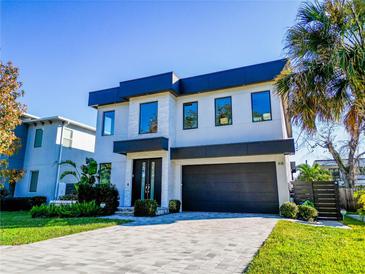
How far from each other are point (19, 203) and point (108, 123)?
27.1 feet

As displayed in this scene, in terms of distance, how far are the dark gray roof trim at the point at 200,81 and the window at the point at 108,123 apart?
1.30m

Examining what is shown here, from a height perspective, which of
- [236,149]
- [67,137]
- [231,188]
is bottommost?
[231,188]

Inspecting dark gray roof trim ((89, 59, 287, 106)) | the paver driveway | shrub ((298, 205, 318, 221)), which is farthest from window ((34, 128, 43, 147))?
shrub ((298, 205, 318, 221))

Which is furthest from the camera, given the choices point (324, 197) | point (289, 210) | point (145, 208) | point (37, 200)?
point (37, 200)

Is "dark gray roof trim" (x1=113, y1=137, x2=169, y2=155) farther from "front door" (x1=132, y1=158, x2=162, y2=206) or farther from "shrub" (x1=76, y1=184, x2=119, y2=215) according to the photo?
"shrub" (x1=76, y1=184, x2=119, y2=215)

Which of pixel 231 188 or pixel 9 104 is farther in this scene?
pixel 231 188

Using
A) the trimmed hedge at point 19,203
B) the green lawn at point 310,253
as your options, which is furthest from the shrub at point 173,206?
the trimmed hedge at point 19,203

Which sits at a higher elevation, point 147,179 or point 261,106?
point 261,106

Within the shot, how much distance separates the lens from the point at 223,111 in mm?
12859

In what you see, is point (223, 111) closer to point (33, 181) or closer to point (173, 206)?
point (173, 206)

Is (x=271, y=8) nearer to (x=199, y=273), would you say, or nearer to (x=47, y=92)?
(x=199, y=273)

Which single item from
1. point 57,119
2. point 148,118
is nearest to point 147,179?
point 148,118

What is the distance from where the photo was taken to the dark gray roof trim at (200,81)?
1192cm

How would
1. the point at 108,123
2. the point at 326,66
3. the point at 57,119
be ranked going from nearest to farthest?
the point at 326,66
the point at 108,123
the point at 57,119
